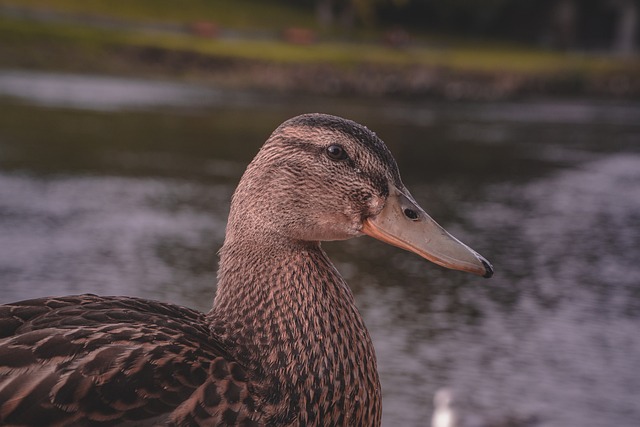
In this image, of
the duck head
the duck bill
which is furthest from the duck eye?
the duck bill

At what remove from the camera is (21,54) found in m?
29.7

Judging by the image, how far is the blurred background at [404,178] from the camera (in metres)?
6.88

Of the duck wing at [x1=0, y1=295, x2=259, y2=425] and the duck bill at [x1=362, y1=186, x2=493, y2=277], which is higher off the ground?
the duck bill at [x1=362, y1=186, x2=493, y2=277]

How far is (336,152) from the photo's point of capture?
304 cm

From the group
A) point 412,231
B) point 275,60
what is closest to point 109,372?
point 412,231

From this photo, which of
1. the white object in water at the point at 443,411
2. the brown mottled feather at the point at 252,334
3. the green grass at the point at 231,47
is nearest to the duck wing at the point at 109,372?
the brown mottled feather at the point at 252,334

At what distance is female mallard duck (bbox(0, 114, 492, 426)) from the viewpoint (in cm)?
263

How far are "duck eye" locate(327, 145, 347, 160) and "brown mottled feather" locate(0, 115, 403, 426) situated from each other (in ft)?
0.07

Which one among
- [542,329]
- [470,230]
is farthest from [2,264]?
[470,230]

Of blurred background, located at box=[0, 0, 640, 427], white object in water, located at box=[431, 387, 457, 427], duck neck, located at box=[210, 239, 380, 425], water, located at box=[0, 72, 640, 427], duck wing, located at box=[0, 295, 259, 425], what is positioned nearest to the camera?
duck wing, located at box=[0, 295, 259, 425]

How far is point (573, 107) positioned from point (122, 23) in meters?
17.9

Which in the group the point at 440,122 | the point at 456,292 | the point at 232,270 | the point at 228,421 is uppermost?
the point at 440,122

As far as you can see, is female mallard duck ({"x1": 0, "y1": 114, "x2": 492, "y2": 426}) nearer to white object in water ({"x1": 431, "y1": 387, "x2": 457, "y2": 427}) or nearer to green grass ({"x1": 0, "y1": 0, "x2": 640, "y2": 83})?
white object in water ({"x1": 431, "y1": 387, "x2": 457, "y2": 427})

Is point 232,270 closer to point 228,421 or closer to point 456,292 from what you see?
point 228,421
